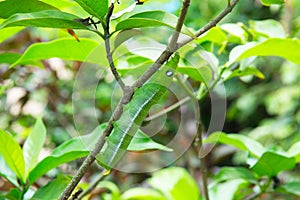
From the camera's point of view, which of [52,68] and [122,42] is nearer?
[122,42]

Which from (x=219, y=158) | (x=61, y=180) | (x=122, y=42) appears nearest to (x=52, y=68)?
(x=219, y=158)

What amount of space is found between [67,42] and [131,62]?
152 mm

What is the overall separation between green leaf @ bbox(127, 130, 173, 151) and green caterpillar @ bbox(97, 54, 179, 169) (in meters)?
0.11

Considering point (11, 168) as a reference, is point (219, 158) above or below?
below

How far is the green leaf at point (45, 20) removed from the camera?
0.46 meters

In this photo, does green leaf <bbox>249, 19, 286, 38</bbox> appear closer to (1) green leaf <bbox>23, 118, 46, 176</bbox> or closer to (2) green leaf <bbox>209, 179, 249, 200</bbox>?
(2) green leaf <bbox>209, 179, 249, 200</bbox>

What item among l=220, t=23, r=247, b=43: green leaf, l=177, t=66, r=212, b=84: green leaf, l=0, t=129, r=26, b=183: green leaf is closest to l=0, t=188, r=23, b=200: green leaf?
l=0, t=129, r=26, b=183: green leaf

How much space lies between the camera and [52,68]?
5.76 ft

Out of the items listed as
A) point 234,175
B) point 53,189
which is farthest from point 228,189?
point 53,189

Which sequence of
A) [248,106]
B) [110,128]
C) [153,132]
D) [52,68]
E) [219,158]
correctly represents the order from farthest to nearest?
[248,106], [219,158], [52,68], [153,132], [110,128]

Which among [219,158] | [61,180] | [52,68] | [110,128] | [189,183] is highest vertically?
[110,128]

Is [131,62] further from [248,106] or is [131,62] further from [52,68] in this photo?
[248,106]

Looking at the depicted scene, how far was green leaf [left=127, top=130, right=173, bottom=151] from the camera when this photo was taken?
57cm

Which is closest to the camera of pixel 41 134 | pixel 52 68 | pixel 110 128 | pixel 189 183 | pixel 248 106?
pixel 110 128
